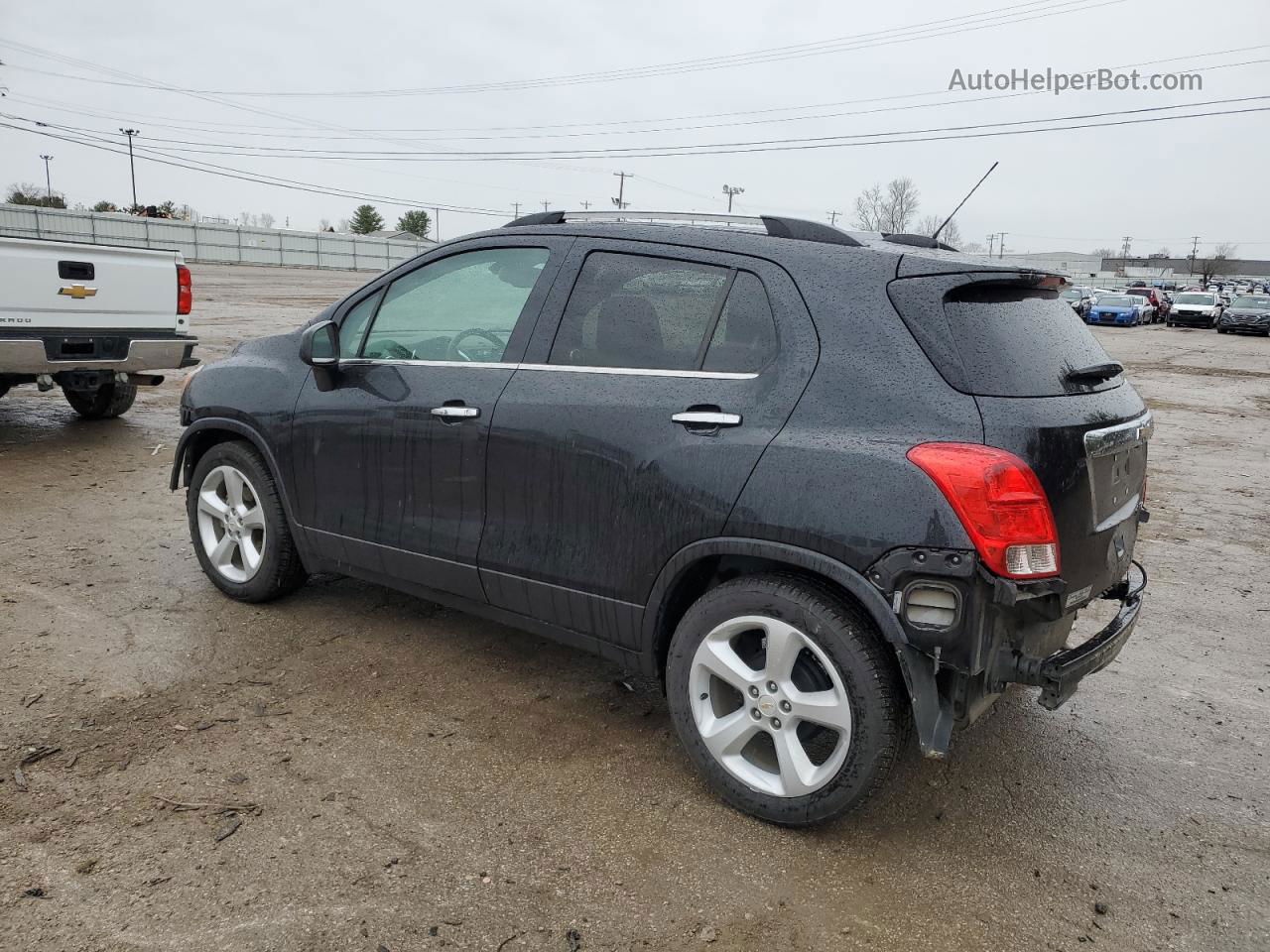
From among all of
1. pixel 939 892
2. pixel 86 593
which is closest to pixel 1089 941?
pixel 939 892

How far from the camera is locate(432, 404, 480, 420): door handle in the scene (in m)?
3.56

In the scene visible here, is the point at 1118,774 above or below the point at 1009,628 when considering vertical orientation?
below

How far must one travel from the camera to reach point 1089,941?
2543 millimetres

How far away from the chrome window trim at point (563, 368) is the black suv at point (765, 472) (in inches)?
0.4

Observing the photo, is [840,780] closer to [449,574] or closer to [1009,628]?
[1009,628]

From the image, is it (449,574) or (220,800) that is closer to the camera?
(220,800)

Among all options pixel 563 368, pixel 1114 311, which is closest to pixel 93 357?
pixel 563 368

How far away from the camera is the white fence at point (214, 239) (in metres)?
46.3

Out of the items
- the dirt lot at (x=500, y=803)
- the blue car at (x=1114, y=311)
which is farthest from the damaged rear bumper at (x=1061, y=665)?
the blue car at (x=1114, y=311)

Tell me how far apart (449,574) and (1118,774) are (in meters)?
2.50

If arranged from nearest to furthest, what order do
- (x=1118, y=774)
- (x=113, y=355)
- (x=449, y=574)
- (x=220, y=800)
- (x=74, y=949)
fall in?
(x=74, y=949), (x=220, y=800), (x=1118, y=774), (x=449, y=574), (x=113, y=355)

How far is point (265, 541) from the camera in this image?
4414mm

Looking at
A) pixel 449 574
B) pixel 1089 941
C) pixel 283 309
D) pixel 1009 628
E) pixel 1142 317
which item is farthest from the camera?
pixel 1142 317

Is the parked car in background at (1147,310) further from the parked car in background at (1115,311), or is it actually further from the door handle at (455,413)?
the door handle at (455,413)
